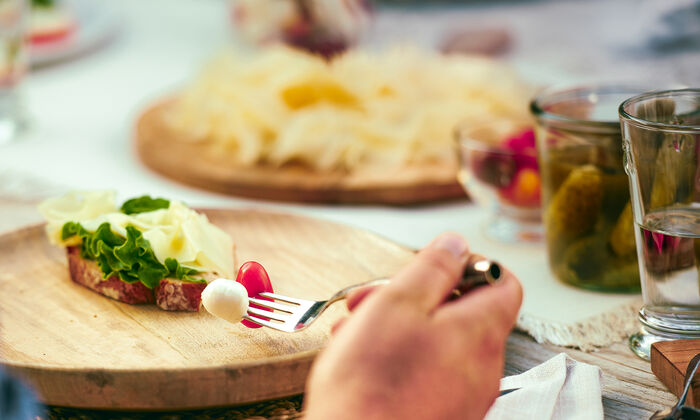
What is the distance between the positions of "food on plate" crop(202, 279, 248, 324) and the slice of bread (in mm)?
69

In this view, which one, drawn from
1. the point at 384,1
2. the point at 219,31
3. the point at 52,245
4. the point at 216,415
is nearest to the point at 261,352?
the point at 216,415

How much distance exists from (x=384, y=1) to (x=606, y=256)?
2427 millimetres

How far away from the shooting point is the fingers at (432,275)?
0.62 meters

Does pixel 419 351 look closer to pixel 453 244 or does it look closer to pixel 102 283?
pixel 453 244

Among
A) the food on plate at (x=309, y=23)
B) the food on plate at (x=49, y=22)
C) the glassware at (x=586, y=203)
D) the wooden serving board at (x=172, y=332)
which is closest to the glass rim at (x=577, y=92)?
the glassware at (x=586, y=203)

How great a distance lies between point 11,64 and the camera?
6.03ft

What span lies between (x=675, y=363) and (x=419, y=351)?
0.33 meters

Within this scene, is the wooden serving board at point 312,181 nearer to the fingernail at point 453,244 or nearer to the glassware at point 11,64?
the glassware at point 11,64

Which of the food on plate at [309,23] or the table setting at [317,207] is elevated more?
the food on plate at [309,23]

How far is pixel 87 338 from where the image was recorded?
0.86 m

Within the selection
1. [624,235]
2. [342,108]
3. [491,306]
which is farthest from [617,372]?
[342,108]

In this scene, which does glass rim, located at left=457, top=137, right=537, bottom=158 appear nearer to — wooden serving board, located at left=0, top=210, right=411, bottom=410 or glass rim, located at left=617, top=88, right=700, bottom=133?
wooden serving board, located at left=0, top=210, right=411, bottom=410

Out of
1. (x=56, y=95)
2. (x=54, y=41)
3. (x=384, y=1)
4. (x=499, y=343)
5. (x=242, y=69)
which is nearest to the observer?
(x=499, y=343)

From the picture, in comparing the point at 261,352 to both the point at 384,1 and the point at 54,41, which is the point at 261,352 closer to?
the point at 54,41
